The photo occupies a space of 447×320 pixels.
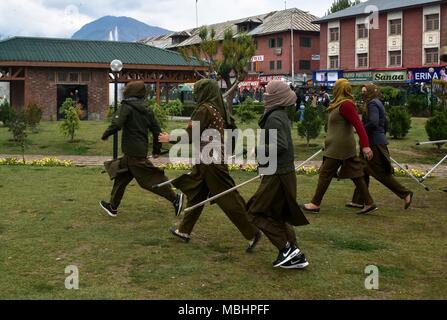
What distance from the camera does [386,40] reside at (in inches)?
1908

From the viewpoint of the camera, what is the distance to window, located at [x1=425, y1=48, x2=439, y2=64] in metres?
44.8

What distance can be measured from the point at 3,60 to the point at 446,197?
23831mm

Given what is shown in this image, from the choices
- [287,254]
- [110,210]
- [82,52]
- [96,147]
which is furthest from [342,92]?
[82,52]

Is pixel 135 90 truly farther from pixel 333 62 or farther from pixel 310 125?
pixel 333 62

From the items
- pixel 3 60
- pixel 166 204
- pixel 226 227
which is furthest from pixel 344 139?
pixel 3 60

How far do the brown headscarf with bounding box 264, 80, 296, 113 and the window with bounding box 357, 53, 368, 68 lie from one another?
153ft

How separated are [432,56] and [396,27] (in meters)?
4.09

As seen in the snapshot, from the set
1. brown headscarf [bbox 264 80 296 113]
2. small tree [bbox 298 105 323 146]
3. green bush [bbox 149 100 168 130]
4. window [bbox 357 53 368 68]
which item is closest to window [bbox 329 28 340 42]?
window [bbox 357 53 368 68]

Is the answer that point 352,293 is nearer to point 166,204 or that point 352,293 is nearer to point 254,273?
point 254,273

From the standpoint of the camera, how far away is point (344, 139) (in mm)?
7840

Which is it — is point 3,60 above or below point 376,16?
below

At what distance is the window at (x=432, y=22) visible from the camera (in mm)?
44469

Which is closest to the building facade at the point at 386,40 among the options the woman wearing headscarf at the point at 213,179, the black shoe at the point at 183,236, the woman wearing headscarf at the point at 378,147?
the woman wearing headscarf at the point at 378,147

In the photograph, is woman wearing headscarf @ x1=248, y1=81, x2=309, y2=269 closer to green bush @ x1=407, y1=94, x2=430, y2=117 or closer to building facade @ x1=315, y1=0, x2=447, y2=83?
green bush @ x1=407, y1=94, x2=430, y2=117
